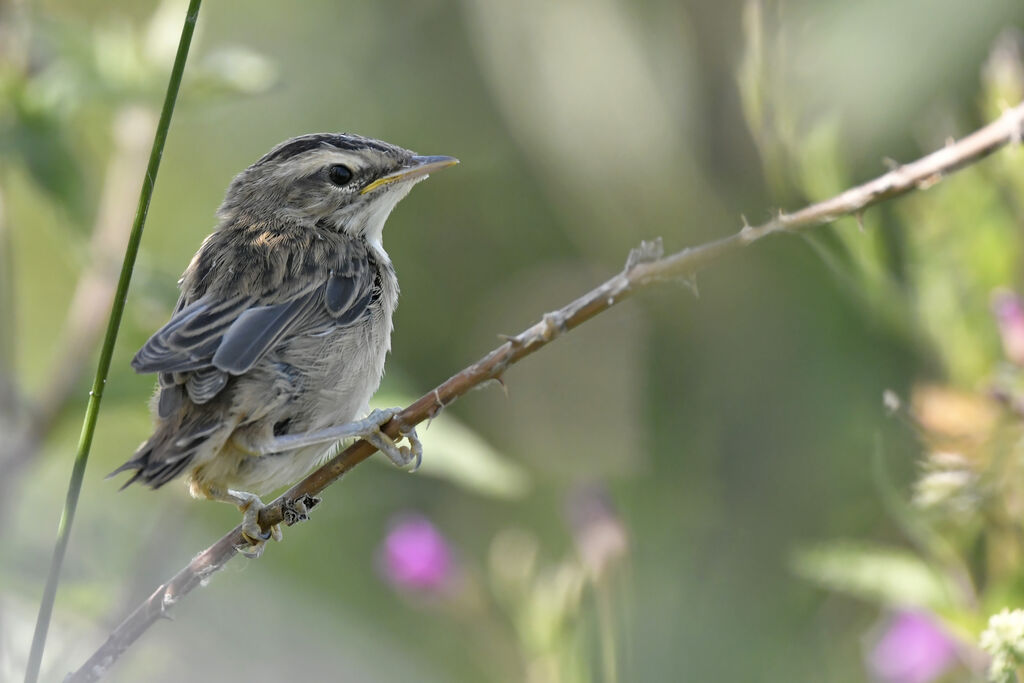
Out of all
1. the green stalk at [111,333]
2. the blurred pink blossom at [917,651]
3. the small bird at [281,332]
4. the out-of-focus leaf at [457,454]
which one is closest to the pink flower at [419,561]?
the out-of-focus leaf at [457,454]

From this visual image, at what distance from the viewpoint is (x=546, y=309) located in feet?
22.6

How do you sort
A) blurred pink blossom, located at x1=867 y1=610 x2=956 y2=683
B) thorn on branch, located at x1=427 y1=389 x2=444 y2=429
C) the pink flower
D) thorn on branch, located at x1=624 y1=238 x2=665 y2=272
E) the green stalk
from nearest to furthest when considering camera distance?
the green stalk → thorn on branch, located at x1=624 y1=238 x2=665 y2=272 → thorn on branch, located at x1=427 y1=389 x2=444 y2=429 → blurred pink blossom, located at x1=867 y1=610 x2=956 y2=683 → the pink flower

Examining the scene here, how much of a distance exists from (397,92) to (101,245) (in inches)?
132

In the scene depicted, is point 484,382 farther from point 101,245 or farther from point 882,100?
point 882,100

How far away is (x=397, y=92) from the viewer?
7.33 metres

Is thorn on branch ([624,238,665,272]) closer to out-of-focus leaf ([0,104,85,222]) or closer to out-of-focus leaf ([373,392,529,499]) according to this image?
out-of-focus leaf ([373,392,529,499])

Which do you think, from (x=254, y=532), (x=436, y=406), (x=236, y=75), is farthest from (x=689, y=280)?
(x=236, y=75)

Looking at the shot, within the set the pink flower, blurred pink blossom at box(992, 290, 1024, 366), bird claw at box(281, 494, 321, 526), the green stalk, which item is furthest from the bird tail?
blurred pink blossom at box(992, 290, 1024, 366)

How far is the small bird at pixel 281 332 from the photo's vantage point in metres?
2.92

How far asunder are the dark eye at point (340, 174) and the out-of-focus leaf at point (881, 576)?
6.05 ft

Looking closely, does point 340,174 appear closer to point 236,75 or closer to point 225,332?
point 236,75

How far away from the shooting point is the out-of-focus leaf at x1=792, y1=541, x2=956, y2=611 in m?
3.22

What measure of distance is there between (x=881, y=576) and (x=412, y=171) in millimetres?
1828

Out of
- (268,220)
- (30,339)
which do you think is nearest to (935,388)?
(268,220)
